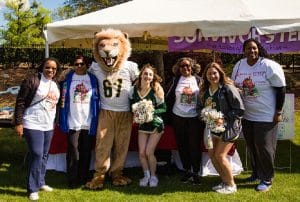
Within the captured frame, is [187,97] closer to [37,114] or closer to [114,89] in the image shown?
[114,89]

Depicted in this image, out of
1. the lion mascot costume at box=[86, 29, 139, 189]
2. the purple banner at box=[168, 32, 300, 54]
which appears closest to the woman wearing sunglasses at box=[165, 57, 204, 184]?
the lion mascot costume at box=[86, 29, 139, 189]

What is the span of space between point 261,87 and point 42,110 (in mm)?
2579

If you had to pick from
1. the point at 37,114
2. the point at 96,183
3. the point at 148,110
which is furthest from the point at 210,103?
the point at 37,114

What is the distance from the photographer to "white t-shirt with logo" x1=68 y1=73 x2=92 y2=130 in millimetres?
5531

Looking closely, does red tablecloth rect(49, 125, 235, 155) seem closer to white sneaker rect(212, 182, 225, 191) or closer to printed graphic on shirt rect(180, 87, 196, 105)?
printed graphic on shirt rect(180, 87, 196, 105)

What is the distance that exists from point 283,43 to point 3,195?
4.40 m

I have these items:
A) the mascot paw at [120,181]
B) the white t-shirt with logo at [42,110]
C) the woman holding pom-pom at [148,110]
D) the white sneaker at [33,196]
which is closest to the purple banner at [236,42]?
the woman holding pom-pom at [148,110]

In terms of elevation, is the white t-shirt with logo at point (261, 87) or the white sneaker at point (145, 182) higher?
the white t-shirt with logo at point (261, 87)

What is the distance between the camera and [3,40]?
2892cm

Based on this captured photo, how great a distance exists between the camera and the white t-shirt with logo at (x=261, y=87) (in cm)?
527

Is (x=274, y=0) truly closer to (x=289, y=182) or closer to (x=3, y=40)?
(x=289, y=182)

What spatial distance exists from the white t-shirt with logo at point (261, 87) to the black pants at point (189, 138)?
68 centimetres

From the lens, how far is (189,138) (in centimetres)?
573

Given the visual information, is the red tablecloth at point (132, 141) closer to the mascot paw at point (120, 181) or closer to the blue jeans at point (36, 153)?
the mascot paw at point (120, 181)
